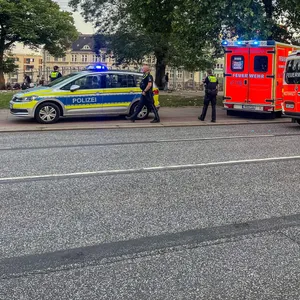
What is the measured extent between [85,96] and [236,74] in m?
6.25

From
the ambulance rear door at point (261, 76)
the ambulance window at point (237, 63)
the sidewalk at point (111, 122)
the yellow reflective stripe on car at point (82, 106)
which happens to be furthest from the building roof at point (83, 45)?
the yellow reflective stripe on car at point (82, 106)

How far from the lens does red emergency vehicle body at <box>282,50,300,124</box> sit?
12.7 meters

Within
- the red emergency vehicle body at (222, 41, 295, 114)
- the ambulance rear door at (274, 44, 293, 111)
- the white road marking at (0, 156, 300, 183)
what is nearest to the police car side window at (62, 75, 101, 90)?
the red emergency vehicle body at (222, 41, 295, 114)

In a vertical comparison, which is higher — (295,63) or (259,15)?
(259,15)

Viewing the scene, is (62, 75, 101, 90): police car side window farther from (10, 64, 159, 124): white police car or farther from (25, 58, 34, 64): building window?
(25, 58, 34, 64): building window

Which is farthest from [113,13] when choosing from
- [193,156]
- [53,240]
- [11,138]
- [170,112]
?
Result: [53,240]

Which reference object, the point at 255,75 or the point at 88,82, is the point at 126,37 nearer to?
the point at 255,75

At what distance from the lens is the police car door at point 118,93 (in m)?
13.6

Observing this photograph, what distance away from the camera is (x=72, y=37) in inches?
2103

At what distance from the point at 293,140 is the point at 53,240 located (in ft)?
26.7

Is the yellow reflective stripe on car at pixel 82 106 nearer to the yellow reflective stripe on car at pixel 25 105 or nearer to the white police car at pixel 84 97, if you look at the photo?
the white police car at pixel 84 97

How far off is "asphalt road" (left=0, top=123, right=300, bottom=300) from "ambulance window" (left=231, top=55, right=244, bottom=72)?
26.4 ft


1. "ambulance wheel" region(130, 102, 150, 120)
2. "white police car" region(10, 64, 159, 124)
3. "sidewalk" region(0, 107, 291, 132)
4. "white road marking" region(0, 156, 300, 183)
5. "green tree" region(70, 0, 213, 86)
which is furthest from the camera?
"green tree" region(70, 0, 213, 86)

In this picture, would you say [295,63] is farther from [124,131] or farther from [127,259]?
[127,259]
